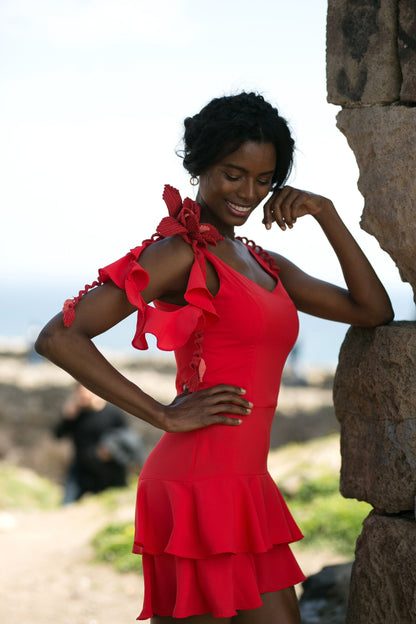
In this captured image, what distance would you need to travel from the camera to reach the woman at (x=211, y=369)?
8.48ft

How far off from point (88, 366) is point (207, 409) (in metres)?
0.42

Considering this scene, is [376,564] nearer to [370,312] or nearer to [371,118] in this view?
[370,312]

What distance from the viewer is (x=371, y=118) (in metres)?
2.85

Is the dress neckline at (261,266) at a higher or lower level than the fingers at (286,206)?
lower

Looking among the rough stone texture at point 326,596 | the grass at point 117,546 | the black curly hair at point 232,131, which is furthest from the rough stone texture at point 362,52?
the grass at point 117,546

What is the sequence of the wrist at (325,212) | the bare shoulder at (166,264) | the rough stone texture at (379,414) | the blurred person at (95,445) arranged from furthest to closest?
the blurred person at (95,445) < the wrist at (325,212) < the rough stone texture at (379,414) < the bare shoulder at (166,264)

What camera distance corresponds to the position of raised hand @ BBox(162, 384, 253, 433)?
2.65 meters

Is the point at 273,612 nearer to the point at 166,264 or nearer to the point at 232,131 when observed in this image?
the point at 166,264

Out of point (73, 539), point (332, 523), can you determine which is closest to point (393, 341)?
point (332, 523)

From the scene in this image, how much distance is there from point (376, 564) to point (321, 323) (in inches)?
4205

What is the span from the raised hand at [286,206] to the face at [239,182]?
86 millimetres

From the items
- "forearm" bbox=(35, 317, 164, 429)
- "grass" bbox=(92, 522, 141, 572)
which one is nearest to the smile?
"forearm" bbox=(35, 317, 164, 429)

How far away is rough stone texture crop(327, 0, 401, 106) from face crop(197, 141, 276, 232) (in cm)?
44

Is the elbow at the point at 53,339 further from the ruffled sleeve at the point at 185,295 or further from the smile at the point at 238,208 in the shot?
the smile at the point at 238,208
